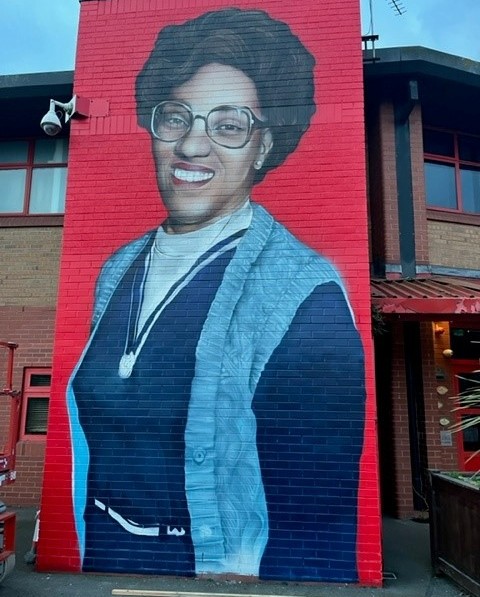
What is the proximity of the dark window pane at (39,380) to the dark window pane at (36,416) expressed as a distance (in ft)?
0.71

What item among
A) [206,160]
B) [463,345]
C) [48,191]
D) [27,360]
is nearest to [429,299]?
[463,345]

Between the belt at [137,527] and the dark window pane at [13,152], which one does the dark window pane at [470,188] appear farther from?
the dark window pane at [13,152]

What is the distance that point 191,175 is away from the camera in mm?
6391

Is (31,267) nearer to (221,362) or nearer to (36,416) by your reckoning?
(36,416)

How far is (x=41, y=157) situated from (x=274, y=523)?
7188mm

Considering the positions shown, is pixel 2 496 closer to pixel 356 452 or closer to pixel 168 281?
pixel 168 281

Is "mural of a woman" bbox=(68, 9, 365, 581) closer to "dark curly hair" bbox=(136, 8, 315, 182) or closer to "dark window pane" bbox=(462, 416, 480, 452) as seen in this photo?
"dark curly hair" bbox=(136, 8, 315, 182)

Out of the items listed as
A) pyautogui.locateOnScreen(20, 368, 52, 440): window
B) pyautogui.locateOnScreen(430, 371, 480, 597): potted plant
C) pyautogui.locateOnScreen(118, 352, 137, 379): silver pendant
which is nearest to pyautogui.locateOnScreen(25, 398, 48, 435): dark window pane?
pyautogui.locateOnScreen(20, 368, 52, 440): window

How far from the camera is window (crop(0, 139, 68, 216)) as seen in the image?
9.20 metres

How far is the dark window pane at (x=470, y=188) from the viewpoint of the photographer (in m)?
9.18

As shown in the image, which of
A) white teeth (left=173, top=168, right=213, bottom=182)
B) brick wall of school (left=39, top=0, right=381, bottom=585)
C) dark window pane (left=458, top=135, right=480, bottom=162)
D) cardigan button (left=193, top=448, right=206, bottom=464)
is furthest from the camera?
dark window pane (left=458, top=135, right=480, bottom=162)

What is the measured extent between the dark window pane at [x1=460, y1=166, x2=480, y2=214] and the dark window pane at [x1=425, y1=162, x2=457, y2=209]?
0.68ft

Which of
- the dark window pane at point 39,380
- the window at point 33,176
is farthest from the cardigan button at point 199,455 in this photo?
the window at point 33,176

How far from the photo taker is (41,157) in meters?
9.43
